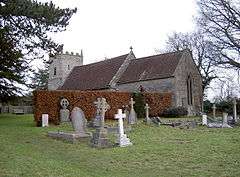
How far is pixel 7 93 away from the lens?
Result: 3183 centimetres

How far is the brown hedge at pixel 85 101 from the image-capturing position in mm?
25422

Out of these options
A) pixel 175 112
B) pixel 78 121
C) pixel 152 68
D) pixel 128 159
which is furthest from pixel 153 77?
pixel 128 159

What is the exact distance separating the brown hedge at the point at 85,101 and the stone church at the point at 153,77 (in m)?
2.90

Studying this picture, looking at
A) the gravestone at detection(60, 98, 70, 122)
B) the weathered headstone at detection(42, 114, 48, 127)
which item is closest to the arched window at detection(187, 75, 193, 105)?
the gravestone at detection(60, 98, 70, 122)

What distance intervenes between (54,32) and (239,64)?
890 inches

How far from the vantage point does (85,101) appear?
28.2m

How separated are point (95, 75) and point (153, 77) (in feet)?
30.5

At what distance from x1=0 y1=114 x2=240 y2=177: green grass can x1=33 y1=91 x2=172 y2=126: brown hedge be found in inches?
358

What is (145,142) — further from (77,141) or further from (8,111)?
(8,111)

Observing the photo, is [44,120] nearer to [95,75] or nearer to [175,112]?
[175,112]

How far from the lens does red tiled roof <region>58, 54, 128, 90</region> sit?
140ft

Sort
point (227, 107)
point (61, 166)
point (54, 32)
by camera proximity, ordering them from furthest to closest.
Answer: point (227, 107) → point (54, 32) → point (61, 166)

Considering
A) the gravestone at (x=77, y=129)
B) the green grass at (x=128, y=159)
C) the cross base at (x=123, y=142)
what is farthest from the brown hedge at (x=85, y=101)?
the cross base at (x=123, y=142)

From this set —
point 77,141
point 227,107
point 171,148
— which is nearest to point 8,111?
point 227,107
